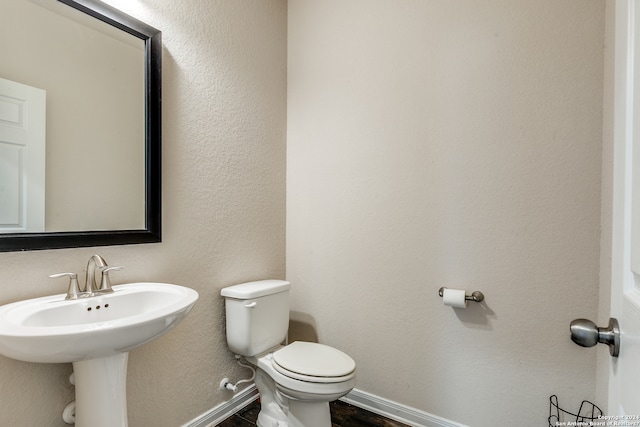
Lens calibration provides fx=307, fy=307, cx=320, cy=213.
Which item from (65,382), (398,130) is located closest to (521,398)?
(398,130)

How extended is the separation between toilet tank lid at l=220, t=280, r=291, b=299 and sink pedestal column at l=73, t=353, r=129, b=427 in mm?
612

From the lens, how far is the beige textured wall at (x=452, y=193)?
4.25ft

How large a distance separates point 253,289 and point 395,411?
3.38ft

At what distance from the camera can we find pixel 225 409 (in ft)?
5.52

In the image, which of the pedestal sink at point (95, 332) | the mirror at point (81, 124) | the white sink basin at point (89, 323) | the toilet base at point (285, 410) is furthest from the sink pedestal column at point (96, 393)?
the toilet base at point (285, 410)

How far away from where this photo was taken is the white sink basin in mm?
785

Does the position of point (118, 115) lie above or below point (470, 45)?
below

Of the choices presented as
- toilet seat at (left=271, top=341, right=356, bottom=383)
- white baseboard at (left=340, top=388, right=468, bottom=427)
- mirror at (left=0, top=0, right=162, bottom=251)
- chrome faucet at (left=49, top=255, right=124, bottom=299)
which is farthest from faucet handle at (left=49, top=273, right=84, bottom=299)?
white baseboard at (left=340, top=388, right=468, bottom=427)

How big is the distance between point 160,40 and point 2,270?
1080 mm

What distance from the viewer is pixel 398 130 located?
1.69 meters

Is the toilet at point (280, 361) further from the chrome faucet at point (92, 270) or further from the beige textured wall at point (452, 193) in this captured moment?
the chrome faucet at point (92, 270)

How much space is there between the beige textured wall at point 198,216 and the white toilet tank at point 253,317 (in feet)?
0.33

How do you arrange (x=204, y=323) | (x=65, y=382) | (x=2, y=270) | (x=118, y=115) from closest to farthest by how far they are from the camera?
1. (x=2, y=270)
2. (x=65, y=382)
3. (x=118, y=115)
4. (x=204, y=323)

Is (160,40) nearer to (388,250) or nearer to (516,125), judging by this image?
(388,250)
